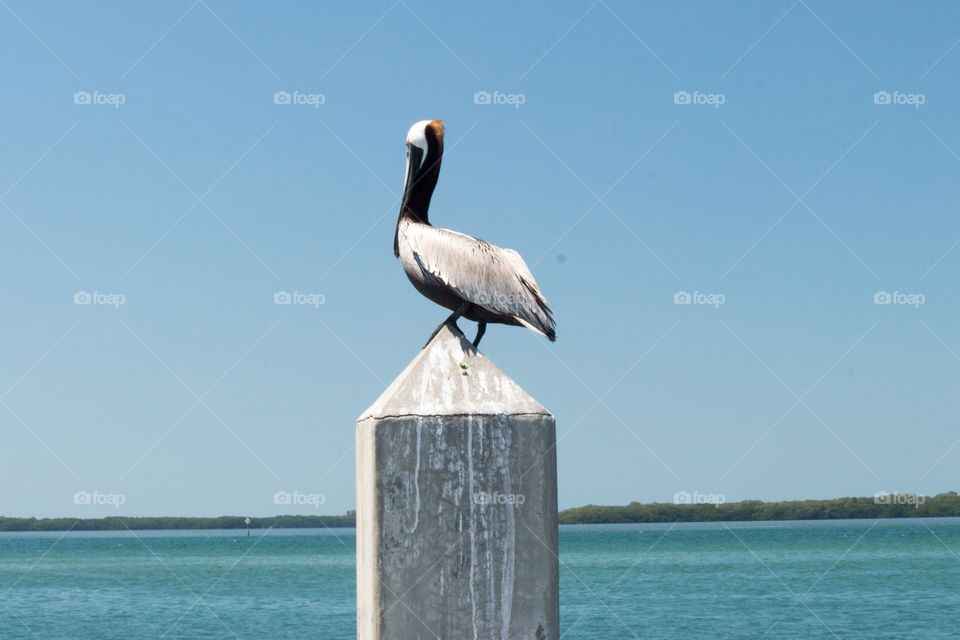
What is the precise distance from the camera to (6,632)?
4181cm

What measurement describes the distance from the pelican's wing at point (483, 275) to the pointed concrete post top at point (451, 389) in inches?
12.8

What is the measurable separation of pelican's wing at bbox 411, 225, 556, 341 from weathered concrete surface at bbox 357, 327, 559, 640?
0.72 metres

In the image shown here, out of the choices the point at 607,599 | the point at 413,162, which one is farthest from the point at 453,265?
the point at 607,599

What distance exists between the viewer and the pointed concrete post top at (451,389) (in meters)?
4.59

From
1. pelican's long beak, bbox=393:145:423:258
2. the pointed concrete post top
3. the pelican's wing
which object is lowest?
the pointed concrete post top

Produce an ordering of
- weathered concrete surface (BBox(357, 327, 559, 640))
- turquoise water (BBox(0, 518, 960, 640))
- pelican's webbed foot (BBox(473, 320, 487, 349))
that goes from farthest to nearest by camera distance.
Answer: turquoise water (BBox(0, 518, 960, 640)) → pelican's webbed foot (BBox(473, 320, 487, 349)) → weathered concrete surface (BBox(357, 327, 559, 640))

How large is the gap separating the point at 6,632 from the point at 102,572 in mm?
39121

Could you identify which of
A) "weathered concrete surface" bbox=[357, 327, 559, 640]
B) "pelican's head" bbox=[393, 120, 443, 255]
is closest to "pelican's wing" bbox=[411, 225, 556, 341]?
"pelican's head" bbox=[393, 120, 443, 255]

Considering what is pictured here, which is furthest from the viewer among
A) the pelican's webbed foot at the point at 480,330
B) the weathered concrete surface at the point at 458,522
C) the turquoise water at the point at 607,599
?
the turquoise water at the point at 607,599

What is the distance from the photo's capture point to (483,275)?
206 inches

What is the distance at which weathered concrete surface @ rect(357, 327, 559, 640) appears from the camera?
448cm

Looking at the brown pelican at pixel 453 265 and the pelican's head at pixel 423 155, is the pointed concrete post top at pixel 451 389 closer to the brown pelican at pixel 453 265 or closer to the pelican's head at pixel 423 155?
the brown pelican at pixel 453 265

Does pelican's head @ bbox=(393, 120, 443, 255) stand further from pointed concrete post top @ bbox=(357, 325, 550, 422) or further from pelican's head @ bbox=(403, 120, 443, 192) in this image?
pointed concrete post top @ bbox=(357, 325, 550, 422)

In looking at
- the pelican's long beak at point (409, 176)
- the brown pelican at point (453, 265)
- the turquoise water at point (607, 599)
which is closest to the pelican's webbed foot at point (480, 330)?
the brown pelican at point (453, 265)
